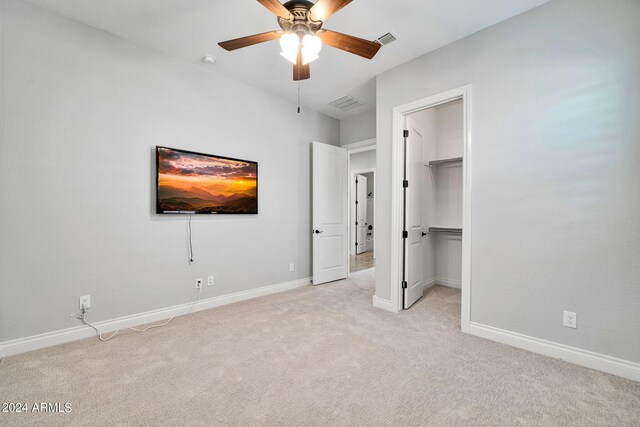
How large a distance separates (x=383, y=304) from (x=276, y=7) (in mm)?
3030

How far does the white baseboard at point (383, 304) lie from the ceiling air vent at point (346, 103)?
2.86 meters

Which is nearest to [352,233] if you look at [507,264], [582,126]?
[507,264]

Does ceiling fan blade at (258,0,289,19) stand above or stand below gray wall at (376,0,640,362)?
above

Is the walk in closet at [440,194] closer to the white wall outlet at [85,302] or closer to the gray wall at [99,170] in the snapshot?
the gray wall at [99,170]

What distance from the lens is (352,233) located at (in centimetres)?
760

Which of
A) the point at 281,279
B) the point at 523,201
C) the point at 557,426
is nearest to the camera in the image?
the point at 557,426

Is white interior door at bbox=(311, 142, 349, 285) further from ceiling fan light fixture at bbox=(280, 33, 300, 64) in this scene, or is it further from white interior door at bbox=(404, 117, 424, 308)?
ceiling fan light fixture at bbox=(280, 33, 300, 64)

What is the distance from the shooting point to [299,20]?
181cm

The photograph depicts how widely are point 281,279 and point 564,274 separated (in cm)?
317

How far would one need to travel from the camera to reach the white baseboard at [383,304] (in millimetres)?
3100

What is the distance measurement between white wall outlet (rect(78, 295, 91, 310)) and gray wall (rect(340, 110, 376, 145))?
4067mm

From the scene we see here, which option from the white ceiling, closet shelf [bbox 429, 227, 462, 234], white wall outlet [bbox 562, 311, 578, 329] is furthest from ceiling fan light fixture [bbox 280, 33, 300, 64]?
closet shelf [bbox 429, 227, 462, 234]

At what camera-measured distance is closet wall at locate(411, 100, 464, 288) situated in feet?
13.3

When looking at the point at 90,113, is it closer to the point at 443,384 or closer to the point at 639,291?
the point at 443,384
